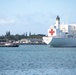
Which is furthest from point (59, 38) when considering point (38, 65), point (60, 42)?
point (38, 65)

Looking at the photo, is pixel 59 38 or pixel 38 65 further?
pixel 59 38

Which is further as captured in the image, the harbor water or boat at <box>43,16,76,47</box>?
boat at <box>43,16,76,47</box>

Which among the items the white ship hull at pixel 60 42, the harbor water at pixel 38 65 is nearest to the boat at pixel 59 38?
the white ship hull at pixel 60 42

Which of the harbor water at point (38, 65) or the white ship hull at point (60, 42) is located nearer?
the harbor water at point (38, 65)

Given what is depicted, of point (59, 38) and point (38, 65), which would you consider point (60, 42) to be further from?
point (38, 65)

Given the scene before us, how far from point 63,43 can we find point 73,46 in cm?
431

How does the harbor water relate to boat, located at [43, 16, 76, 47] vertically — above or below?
below

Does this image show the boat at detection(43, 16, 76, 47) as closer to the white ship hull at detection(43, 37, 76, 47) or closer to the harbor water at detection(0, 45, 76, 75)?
the white ship hull at detection(43, 37, 76, 47)

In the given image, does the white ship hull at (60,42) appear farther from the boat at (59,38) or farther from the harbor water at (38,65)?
the harbor water at (38,65)

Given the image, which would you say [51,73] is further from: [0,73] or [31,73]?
[0,73]

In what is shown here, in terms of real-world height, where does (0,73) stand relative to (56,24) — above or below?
below

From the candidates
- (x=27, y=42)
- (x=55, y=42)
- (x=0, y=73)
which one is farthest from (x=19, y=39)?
(x=0, y=73)

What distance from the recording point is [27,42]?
171m

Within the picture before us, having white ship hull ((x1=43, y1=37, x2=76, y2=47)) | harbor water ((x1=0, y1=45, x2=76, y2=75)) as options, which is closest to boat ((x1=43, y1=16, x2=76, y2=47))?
white ship hull ((x1=43, y1=37, x2=76, y2=47))
